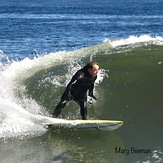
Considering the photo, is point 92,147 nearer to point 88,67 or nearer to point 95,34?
point 88,67

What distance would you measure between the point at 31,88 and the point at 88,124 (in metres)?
4.10

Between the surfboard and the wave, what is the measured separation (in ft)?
0.93

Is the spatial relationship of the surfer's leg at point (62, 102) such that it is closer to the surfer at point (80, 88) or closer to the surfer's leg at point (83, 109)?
the surfer at point (80, 88)

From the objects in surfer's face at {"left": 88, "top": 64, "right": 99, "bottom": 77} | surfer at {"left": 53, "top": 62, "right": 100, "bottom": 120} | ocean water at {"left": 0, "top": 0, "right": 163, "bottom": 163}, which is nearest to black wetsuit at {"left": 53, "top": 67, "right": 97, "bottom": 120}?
surfer at {"left": 53, "top": 62, "right": 100, "bottom": 120}

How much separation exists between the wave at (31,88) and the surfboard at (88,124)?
11.1 inches

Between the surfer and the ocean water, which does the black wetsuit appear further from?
the ocean water

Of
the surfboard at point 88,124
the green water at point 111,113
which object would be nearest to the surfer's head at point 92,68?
the surfboard at point 88,124

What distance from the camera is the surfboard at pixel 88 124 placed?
30.1 ft

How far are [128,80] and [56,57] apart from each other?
21.1 ft

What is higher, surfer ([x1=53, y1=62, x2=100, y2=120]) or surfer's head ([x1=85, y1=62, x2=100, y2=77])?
surfer's head ([x1=85, y1=62, x2=100, y2=77])

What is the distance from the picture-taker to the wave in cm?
948

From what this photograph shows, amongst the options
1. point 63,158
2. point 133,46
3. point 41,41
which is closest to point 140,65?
point 133,46

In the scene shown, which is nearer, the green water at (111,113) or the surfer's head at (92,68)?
the green water at (111,113)

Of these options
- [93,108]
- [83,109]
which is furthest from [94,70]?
[93,108]
